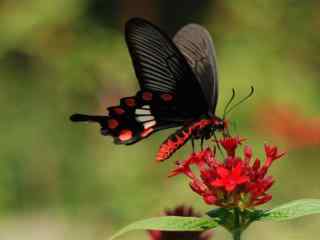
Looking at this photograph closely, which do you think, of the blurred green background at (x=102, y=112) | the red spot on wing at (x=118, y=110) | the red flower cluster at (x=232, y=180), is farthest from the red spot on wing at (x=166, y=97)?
the blurred green background at (x=102, y=112)

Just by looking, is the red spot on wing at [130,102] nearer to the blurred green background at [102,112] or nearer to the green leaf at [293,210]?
the green leaf at [293,210]

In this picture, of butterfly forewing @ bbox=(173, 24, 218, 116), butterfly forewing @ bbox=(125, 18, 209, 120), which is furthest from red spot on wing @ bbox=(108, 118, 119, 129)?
butterfly forewing @ bbox=(173, 24, 218, 116)

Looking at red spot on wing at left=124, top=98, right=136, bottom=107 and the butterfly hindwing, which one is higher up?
red spot on wing at left=124, top=98, right=136, bottom=107

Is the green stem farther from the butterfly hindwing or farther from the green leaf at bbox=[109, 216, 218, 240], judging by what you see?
the butterfly hindwing

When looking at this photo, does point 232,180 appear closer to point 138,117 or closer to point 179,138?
point 179,138

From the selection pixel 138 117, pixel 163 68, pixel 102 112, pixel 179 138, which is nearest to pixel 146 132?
pixel 138 117

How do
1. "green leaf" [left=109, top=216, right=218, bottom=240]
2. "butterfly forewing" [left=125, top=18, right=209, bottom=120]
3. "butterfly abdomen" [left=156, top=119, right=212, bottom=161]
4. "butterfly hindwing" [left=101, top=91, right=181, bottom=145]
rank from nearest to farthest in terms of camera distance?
"green leaf" [left=109, top=216, right=218, bottom=240] < "butterfly abdomen" [left=156, top=119, right=212, bottom=161] < "butterfly forewing" [left=125, top=18, right=209, bottom=120] < "butterfly hindwing" [left=101, top=91, right=181, bottom=145]

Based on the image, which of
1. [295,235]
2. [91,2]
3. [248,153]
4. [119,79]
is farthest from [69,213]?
[248,153]
